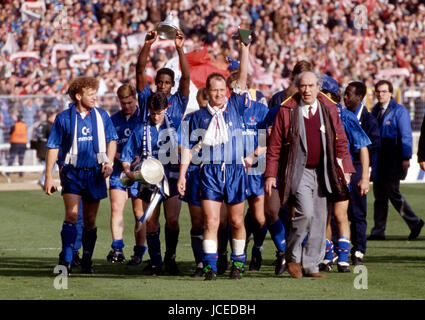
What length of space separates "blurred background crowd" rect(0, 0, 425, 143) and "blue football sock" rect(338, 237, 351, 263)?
1444 centimetres

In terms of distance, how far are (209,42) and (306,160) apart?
18.8 meters

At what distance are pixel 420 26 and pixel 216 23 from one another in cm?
711

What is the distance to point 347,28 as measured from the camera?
100.0ft

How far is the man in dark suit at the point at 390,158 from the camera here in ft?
43.7

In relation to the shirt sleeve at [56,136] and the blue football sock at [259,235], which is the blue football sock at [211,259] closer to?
the blue football sock at [259,235]

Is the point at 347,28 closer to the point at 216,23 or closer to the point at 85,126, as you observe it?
the point at 216,23

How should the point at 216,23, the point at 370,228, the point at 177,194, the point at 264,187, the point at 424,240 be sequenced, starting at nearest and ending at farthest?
1. the point at 264,187
2. the point at 177,194
3. the point at 424,240
4. the point at 370,228
5. the point at 216,23

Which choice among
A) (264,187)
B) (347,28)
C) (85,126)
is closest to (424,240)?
(264,187)

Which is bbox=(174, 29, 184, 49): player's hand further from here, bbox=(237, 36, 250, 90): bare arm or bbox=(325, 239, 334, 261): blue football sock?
bbox=(325, 239, 334, 261): blue football sock

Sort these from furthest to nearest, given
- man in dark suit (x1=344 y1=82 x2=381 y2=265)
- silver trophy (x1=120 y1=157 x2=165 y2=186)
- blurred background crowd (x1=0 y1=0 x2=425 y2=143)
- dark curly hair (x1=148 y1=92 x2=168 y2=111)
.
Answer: blurred background crowd (x1=0 y1=0 x2=425 y2=143)
man in dark suit (x1=344 y1=82 x2=381 y2=265)
dark curly hair (x1=148 y1=92 x2=168 y2=111)
silver trophy (x1=120 y1=157 x2=165 y2=186)

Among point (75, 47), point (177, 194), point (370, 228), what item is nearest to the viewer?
point (177, 194)

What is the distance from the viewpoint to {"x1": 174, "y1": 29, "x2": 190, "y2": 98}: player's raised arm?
10.0 meters

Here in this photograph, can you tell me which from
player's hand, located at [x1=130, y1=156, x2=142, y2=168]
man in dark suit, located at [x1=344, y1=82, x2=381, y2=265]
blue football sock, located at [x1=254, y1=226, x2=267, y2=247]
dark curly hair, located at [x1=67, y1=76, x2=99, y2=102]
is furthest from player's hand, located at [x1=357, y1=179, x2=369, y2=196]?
dark curly hair, located at [x1=67, y1=76, x2=99, y2=102]

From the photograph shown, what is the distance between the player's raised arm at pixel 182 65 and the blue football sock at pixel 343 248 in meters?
2.30
